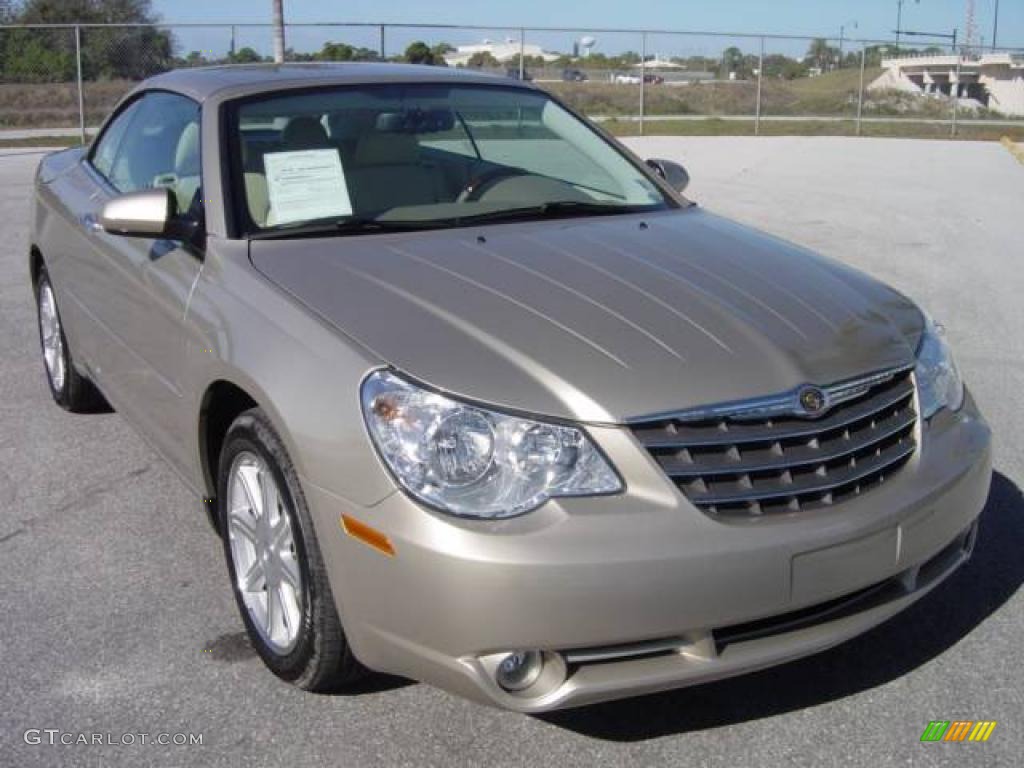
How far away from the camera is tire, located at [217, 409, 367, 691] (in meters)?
2.81

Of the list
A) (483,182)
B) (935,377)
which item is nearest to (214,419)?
(483,182)

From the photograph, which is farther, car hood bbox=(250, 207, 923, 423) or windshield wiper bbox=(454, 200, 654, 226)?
windshield wiper bbox=(454, 200, 654, 226)

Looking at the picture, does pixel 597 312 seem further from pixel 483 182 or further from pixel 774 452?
pixel 483 182

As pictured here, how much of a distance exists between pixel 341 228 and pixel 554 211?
30.6 inches

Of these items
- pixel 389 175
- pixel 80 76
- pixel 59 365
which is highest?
pixel 80 76

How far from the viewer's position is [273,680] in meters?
3.13

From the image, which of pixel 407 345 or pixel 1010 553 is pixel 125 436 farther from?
pixel 1010 553

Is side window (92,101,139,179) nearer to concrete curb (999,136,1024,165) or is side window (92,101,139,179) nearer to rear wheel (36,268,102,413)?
rear wheel (36,268,102,413)

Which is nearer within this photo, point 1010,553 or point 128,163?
point 1010,553

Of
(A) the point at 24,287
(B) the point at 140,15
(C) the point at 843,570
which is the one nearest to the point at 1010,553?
(C) the point at 843,570

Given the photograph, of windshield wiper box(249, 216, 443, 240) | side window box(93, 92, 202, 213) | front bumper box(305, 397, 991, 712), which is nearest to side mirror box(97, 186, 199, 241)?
side window box(93, 92, 202, 213)

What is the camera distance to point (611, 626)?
8.12ft

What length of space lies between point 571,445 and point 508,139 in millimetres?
2489

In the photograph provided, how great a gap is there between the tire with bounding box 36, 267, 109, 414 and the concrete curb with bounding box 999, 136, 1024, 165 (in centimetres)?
1866
